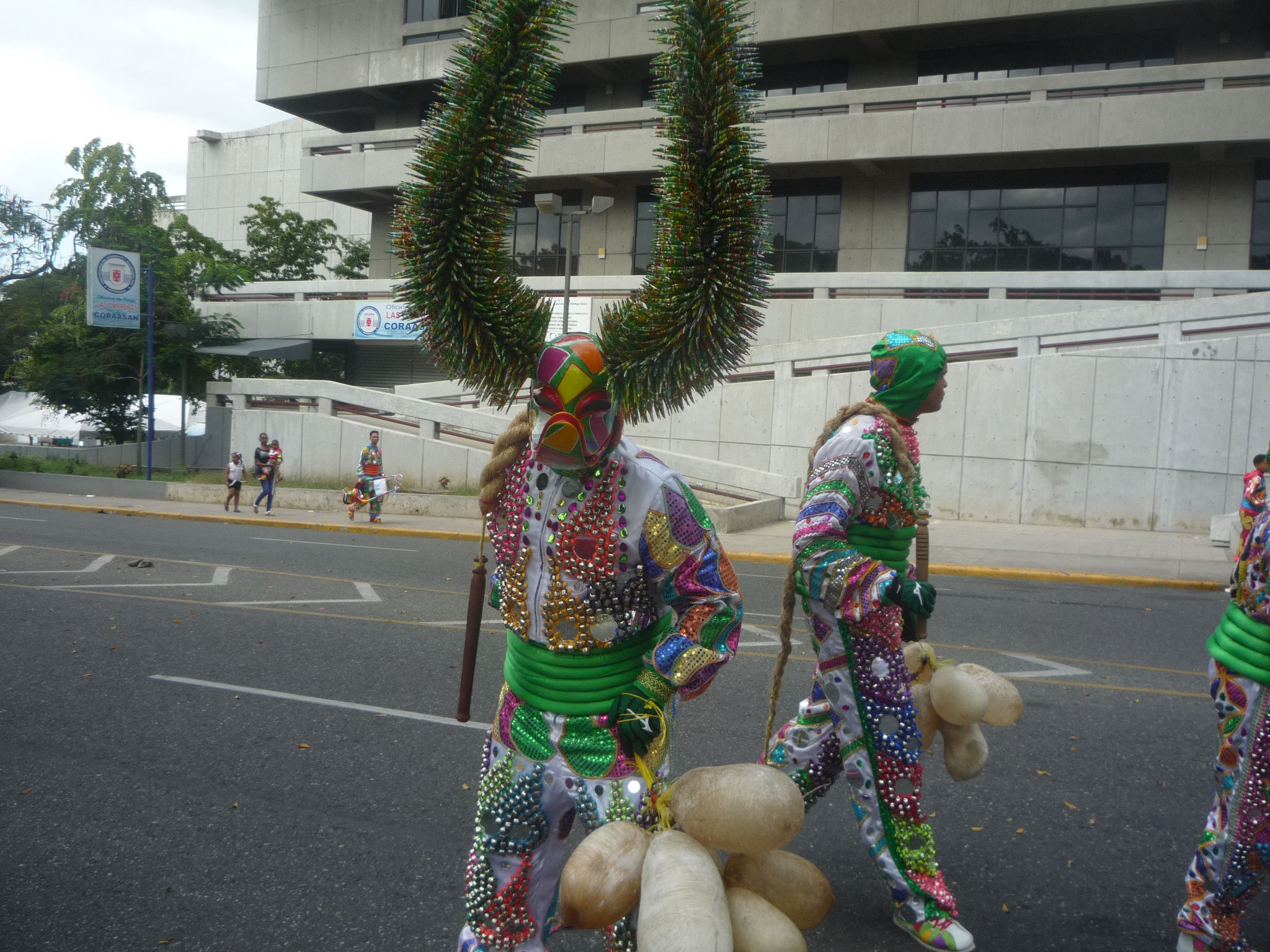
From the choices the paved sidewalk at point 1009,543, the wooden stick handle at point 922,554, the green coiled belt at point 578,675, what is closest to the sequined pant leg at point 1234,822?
the wooden stick handle at point 922,554

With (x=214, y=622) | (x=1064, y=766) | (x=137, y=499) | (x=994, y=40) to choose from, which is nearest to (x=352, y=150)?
(x=137, y=499)

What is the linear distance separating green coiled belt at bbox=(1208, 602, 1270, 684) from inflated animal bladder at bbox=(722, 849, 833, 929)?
6.53ft

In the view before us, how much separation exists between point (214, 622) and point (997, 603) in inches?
317

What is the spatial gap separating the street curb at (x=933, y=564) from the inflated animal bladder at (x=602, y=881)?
12092mm

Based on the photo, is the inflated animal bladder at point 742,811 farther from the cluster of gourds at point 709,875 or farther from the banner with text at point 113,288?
the banner with text at point 113,288

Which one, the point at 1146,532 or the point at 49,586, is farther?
the point at 1146,532

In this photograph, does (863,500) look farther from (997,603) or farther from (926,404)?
(997,603)

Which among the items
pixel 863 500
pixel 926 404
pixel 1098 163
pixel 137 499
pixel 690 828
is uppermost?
pixel 1098 163

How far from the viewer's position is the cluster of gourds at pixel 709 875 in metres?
1.56

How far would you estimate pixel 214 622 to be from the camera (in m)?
8.76

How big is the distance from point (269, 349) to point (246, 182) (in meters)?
24.7

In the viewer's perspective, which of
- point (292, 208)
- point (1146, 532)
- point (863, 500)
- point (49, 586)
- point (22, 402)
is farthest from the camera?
point (292, 208)

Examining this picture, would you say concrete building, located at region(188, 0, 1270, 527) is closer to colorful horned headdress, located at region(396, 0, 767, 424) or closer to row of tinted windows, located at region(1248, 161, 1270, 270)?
row of tinted windows, located at region(1248, 161, 1270, 270)

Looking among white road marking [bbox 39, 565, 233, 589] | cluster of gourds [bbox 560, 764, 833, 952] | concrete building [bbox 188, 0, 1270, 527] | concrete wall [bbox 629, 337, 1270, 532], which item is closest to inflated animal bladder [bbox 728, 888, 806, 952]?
cluster of gourds [bbox 560, 764, 833, 952]
